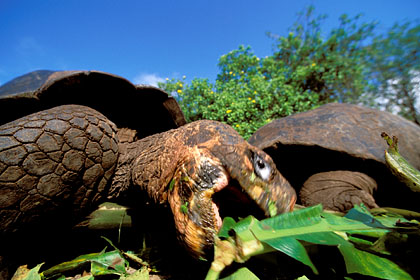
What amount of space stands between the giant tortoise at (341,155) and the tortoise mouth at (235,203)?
4.09ft

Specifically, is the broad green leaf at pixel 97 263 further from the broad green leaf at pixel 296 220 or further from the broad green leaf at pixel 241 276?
the broad green leaf at pixel 296 220

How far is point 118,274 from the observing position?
100 cm

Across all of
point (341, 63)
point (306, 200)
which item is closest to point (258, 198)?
point (306, 200)

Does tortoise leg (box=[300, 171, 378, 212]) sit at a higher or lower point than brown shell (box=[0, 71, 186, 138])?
lower

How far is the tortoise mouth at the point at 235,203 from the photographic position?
0.93 metres

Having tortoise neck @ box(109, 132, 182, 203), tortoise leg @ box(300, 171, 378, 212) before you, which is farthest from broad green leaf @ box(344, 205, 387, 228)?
tortoise leg @ box(300, 171, 378, 212)

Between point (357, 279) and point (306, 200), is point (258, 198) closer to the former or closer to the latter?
point (357, 279)

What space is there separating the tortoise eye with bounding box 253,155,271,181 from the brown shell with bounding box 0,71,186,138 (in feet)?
4.37

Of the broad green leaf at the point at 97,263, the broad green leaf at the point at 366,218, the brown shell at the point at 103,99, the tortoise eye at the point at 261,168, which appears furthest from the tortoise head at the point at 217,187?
the brown shell at the point at 103,99

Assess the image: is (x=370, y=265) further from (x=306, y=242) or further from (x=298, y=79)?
(x=298, y=79)

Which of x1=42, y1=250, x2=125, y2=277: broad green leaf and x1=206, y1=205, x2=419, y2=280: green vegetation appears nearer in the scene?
x1=206, y1=205, x2=419, y2=280: green vegetation

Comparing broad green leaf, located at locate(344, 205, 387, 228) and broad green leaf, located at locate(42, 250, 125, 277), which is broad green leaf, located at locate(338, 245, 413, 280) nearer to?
broad green leaf, located at locate(344, 205, 387, 228)

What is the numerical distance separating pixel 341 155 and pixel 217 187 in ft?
5.65

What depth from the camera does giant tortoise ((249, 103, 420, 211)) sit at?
197 centimetres
